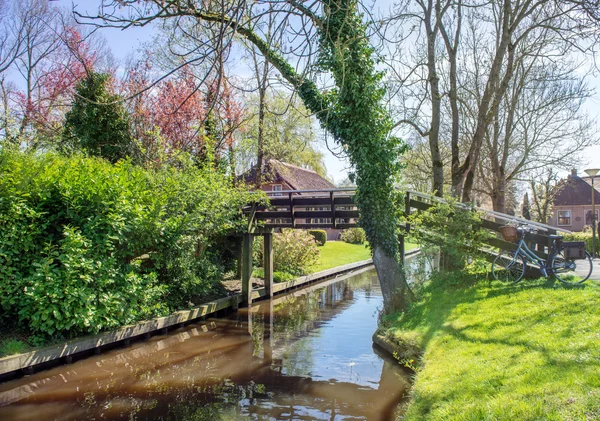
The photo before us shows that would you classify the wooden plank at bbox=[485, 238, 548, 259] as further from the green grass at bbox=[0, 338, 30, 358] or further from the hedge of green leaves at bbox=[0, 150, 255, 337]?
the green grass at bbox=[0, 338, 30, 358]

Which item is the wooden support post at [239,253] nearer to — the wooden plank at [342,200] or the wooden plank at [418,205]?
the wooden plank at [342,200]

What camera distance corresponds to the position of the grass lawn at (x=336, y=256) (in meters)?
21.4

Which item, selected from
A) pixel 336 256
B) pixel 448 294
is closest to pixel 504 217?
pixel 448 294

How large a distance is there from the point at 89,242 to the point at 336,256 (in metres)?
18.8

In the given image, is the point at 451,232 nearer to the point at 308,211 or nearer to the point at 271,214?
the point at 308,211

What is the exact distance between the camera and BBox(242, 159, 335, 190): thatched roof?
2276cm

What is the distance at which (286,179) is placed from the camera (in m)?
30.6

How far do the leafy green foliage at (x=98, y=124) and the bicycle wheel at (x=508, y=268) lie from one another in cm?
1152

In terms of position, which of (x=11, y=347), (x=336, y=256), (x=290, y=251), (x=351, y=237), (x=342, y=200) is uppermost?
(x=342, y=200)

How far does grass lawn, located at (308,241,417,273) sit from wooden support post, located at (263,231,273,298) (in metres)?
4.05

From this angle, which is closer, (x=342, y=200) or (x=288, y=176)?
(x=342, y=200)

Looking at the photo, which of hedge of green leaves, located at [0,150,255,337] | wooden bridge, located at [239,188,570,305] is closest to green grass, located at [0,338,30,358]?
hedge of green leaves, located at [0,150,255,337]

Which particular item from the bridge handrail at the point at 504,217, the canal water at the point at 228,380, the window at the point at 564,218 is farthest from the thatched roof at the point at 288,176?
the window at the point at 564,218

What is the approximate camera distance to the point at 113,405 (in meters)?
6.11
